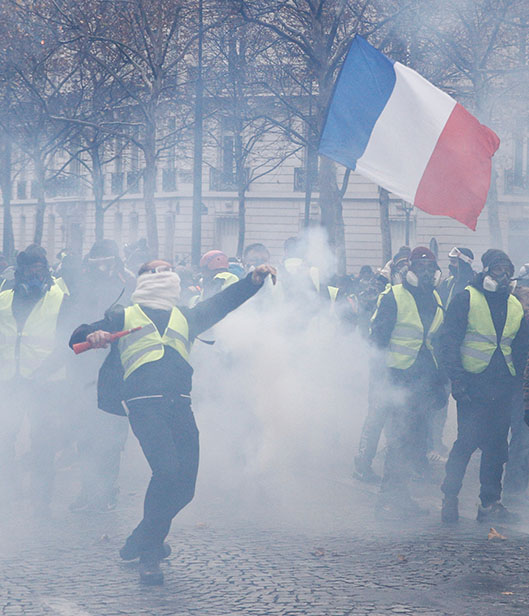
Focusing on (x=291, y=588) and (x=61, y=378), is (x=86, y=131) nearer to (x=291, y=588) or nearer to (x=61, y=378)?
(x=61, y=378)

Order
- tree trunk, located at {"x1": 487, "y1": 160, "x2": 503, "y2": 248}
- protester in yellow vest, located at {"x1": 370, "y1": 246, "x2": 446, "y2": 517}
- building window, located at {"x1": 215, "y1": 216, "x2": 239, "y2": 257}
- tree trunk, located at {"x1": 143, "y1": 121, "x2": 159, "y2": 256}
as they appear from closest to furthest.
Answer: protester in yellow vest, located at {"x1": 370, "y1": 246, "x2": 446, "y2": 517}
tree trunk, located at {"x1": 143, "y1": 121, "x2": 159, "y2": 256}
tree trunk, located at {"x1": 487, "y1": 160, "x2": 503, "y2": 248}
building window, located at {"x1": 215, "y1": 216, "x2": 239, "y2": 257}

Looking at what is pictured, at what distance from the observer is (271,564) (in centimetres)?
588

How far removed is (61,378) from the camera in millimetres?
7570

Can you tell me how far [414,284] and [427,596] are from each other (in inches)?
121

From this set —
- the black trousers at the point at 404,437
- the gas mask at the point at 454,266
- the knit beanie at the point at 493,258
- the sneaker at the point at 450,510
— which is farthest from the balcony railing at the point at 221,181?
the sneaker at the point at 450,510

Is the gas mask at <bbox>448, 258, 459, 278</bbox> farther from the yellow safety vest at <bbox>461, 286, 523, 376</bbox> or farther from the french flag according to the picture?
the yellow safety vest at <bbox>461, 286, 523, 376</bbox>

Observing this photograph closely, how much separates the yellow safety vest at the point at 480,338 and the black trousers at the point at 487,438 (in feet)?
0.73

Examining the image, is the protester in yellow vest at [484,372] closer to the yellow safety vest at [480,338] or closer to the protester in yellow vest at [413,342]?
the yellow safety vest at [480,338]

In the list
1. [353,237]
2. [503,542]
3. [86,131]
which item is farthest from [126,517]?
[353,237]

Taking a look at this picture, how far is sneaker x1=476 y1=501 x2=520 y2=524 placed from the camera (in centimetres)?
709

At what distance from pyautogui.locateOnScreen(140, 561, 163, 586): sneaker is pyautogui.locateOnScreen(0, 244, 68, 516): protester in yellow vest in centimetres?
201

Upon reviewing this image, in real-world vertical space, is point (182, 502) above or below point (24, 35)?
below

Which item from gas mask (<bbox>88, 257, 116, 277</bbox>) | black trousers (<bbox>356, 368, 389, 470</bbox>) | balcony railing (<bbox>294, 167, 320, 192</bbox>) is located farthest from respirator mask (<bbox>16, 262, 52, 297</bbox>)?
balcony railing (<bbox>294, 167, 320, 192</bbox>)

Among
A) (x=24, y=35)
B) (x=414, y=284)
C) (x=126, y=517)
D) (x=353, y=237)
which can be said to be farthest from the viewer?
(x=353, y=237)
